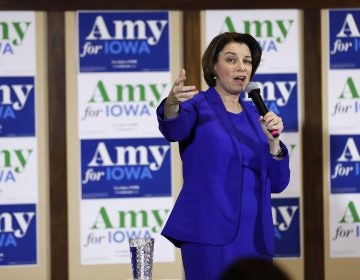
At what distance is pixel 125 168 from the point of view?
4309 millimetres

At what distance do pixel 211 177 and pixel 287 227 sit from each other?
1.89 metres

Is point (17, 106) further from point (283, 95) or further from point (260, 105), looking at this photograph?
point (260, 105)

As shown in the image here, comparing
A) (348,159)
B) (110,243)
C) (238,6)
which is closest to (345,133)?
(348,159)

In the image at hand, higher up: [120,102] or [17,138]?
[120,102]

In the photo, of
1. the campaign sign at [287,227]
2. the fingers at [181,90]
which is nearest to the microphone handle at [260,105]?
the fingers at [181,90]

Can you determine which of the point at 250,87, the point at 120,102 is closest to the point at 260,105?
the point at 250,87

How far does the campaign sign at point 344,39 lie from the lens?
440cm

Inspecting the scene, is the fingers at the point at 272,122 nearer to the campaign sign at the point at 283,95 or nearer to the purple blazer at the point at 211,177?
the purple blazer at the point at 211,177

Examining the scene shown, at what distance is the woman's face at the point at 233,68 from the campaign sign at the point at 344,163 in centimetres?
174

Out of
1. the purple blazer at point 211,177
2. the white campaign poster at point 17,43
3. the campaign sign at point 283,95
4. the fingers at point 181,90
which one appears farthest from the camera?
the campaign sign at point 283,95

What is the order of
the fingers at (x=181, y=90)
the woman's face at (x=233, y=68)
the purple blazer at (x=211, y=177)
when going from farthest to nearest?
the woman's face at (x=233, y=68) < the purple blazer at (x=211, y=177) < the fingers at (x=181, y=90)

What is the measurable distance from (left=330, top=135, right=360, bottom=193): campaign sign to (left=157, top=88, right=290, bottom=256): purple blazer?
177 centimetres

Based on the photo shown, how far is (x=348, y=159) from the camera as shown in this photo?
14.5ft

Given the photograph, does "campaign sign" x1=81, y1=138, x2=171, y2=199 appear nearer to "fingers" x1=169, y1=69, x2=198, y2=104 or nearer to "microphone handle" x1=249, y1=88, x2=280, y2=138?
"microphone handle" x1=249, y1=88, x2=280, y2=138
